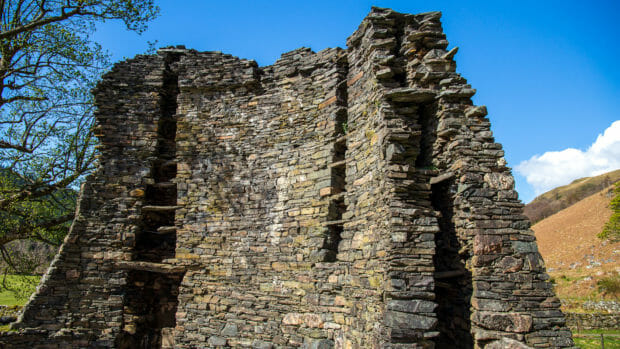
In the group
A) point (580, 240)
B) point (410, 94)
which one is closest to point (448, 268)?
point (410, 94)

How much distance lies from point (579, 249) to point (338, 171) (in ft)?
123

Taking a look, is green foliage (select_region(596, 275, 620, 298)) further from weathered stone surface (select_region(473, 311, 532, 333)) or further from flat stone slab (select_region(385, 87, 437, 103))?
flat stone slab (select_region(385, 87, 437, 103))

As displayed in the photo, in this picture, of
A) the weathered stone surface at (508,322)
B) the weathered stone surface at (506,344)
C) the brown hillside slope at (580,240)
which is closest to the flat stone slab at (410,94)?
the weathered stone surface at (508,322)

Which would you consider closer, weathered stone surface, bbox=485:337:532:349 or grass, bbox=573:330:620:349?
weathered stone surface, bbox=485:337:532:349

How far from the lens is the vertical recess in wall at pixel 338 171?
7.42 meters

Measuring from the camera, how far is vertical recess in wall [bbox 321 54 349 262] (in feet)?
24.3

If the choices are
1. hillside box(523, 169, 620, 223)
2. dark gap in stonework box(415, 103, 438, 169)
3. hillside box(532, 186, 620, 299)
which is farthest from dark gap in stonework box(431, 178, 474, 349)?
hillside box(523, 169, 620, 223)

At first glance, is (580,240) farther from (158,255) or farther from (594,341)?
(158,255)

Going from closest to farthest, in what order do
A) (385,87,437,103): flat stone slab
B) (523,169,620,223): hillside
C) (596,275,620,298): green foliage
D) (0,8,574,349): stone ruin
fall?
(0,8,574,349): stone ruin → (385,87,437,103): flat stone slab → (596,275,620,298): green foliage → (523,169,620,223): hillside

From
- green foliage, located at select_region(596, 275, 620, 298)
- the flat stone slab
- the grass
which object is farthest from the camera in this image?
green foliage, located at select_region(596, 275, 620, 298)

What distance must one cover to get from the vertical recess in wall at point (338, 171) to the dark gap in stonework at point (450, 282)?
6.22ft

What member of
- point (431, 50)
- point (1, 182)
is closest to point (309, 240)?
point (431, 50)

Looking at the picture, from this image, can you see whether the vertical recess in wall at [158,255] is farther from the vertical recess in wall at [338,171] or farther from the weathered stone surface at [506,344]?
the weathered stone surface at [506,344]

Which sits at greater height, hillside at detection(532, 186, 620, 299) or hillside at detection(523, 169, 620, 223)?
hillside at detection(523, 169, 620, 223)
